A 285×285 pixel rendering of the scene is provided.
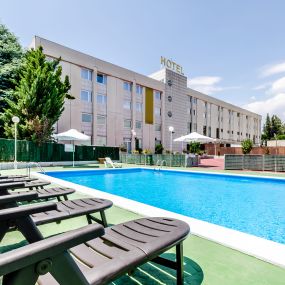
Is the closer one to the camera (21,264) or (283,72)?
(21,264)

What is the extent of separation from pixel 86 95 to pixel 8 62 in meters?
8.71

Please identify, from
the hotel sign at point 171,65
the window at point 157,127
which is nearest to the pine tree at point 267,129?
the hotel sign at point 171,65

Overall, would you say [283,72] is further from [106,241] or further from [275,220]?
[106,241]

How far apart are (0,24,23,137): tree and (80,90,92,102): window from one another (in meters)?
7.35

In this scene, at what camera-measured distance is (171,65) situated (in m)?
39.9

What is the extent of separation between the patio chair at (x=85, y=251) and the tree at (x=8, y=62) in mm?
21473

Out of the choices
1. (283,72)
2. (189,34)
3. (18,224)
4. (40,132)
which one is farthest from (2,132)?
(283,72)

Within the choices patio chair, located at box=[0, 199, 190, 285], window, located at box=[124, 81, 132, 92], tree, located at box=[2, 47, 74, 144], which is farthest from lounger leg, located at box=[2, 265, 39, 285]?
window, located at box=[124, 81, 132, 92]

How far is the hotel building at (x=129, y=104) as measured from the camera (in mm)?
26359

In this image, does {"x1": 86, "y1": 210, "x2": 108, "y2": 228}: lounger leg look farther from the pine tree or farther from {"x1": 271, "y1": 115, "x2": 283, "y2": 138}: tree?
{"x1": 271, "y1": 115, "x2": 283, "y2": 138}: tree

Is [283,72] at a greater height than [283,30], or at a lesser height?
greater

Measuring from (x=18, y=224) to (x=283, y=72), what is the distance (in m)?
31.0

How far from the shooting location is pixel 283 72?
25688 mm

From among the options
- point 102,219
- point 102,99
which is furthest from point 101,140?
point 102,219
